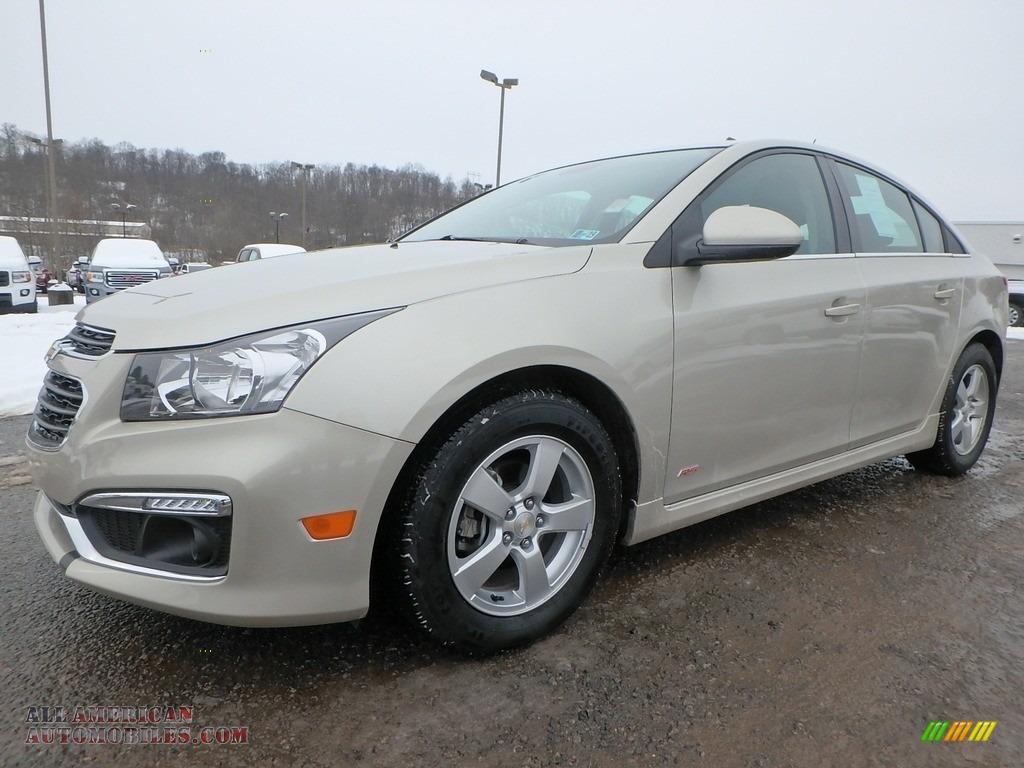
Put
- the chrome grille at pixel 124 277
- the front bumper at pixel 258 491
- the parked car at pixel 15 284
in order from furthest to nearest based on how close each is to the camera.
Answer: the chrome grille at pixel 124 277 → the parked car at pixel 15 284 → the front bumper at pixel 258 491

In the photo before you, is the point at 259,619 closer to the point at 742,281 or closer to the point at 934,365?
the point at 742,281

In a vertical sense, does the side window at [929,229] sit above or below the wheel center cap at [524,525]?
above

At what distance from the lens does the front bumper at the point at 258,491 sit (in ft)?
4.77

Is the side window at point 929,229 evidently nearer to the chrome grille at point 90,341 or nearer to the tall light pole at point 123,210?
the chrome grille at point 90,341

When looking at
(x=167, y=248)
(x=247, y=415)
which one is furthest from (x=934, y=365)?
(x=167, y=248)

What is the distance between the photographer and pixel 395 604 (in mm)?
1693

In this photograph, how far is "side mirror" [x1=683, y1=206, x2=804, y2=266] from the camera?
2.05m

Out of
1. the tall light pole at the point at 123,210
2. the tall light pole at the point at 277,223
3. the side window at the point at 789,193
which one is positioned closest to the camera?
the side window at the point at 789,193

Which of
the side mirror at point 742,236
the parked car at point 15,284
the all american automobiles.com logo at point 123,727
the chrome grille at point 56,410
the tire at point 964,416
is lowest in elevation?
the parked car at point 15,284

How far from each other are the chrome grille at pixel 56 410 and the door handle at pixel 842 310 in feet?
7.76

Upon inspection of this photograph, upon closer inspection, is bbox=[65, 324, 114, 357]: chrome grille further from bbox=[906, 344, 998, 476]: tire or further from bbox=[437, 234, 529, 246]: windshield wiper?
bbox=[906, 344, 998, 476]: tire

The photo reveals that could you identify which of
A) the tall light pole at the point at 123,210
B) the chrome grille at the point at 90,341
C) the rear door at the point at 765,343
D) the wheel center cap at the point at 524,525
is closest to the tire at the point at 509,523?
the wheel center cap at the point at 524,525

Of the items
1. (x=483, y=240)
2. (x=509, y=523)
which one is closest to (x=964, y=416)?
(x=483, y=240)

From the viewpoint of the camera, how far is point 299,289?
1692 millimetres
